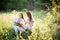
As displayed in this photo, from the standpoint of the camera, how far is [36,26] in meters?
1.84

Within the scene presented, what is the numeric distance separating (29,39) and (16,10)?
29 cm

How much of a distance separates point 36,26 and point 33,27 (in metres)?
0.03

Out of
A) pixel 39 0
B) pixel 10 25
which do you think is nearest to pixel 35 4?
pixel 39 0

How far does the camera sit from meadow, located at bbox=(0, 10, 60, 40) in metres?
1.80

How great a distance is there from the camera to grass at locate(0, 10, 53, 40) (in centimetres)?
180

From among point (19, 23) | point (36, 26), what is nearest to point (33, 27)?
point (36, 26)

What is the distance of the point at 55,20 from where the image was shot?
6.15 feet

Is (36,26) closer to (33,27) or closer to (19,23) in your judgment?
(33,27)

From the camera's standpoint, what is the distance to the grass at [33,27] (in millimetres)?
1802

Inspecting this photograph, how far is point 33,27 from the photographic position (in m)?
1.84

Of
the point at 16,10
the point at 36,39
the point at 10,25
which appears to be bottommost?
the point at 36,39

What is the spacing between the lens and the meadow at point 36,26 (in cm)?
180

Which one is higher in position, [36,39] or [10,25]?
[10,25]

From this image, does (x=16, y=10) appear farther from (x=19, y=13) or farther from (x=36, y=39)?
(x=36, y=39)
